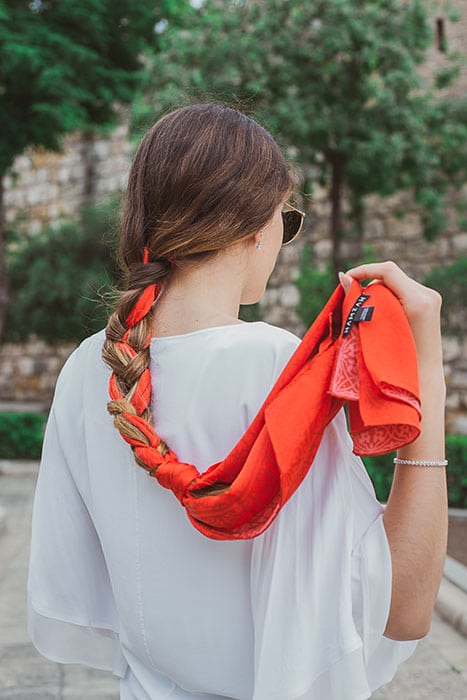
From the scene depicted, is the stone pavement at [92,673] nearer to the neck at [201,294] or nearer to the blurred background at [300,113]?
the neck at [201,294]

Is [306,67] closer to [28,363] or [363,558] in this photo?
[363,558]

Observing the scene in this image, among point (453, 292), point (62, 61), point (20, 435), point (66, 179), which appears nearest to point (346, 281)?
point (453, 292)

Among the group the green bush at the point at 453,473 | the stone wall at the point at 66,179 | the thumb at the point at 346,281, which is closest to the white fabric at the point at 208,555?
the thumb at the point at 346,281

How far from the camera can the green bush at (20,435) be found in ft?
35.2

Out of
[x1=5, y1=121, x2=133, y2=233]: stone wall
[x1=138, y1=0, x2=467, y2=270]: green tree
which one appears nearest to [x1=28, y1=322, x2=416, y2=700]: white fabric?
[x1=138, y1=0, x2=467, y2=270]: green tree

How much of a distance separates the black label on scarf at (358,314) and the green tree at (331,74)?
783cm

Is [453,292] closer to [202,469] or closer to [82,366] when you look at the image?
[82,366]

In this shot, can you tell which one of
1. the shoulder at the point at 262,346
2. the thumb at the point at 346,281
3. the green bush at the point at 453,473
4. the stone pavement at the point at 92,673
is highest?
the thumb at the point at 346,281

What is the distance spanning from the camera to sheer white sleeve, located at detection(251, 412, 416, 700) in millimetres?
965

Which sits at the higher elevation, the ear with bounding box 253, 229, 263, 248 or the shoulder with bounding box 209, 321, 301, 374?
the ear with bounding box 253, 229, 263, 248

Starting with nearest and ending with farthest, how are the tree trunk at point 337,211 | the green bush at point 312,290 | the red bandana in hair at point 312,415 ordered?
the red bandana in hair at point 312,415, the tree trunk at point 337,211, the green bush at point 312,290

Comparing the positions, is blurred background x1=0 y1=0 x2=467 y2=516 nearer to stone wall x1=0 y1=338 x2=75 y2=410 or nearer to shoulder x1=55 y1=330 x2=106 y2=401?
stone wall x1=0 y1=338 x2=75 y2=410

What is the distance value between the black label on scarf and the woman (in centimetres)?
5

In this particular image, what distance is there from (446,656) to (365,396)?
3.03 metres
